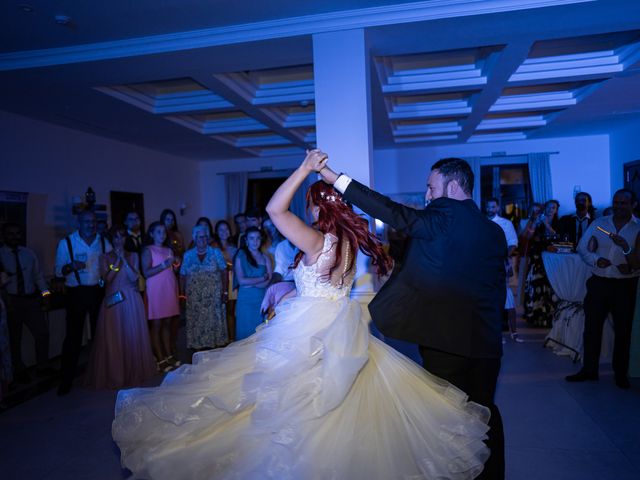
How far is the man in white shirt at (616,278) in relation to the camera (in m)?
3.90

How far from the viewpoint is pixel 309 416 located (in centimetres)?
190

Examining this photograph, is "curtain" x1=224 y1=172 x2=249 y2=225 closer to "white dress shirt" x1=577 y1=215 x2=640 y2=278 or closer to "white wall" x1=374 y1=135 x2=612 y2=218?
"white wall" x1=374 y1=135 x2=612 y2=218

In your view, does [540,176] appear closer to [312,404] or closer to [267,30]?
[267,30]

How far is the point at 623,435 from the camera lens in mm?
3125

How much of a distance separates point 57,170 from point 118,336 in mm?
3906

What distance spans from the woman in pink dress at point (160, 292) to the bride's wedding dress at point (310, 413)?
249 centimetres

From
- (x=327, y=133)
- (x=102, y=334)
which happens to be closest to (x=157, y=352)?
(x=102, y=334)

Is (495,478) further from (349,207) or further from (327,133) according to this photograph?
(327,133)

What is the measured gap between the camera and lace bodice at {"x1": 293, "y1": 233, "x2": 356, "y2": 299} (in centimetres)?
A: 224

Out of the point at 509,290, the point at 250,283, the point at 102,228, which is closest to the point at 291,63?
the point at 250,283

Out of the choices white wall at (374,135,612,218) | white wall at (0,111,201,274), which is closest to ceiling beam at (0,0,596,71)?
white wall at (0,111,201,274)

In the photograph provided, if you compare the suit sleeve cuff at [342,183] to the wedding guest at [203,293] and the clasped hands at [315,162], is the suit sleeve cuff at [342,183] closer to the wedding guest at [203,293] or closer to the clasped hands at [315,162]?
the clasped hands at [315,162]

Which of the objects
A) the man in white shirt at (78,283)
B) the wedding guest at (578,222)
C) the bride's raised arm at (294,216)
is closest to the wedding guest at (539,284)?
the wedding guest at (578,222)

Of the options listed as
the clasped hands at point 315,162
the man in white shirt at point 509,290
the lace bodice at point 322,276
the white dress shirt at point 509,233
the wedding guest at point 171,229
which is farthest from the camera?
the white dress shirt at point 509,233
